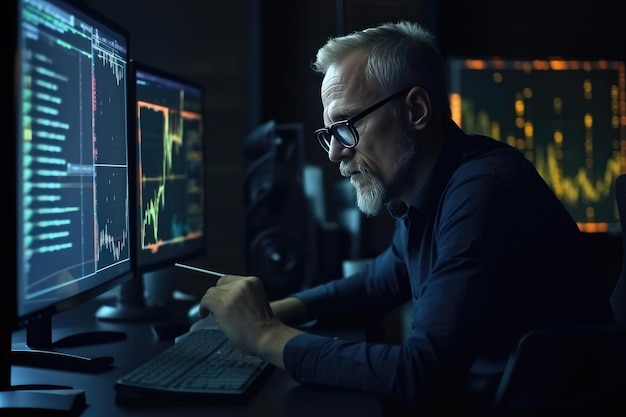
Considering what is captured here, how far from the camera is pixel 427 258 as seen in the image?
139 cm

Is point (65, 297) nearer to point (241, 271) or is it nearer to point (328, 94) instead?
point (328, 94)

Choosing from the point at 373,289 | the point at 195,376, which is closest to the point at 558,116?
the point at 373,289

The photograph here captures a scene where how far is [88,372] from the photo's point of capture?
3.81ft

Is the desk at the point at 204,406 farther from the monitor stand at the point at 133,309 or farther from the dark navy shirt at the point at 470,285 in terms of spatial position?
the monitor stand at the point at 133,309

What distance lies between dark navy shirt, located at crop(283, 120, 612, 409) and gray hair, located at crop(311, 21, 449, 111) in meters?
0.11

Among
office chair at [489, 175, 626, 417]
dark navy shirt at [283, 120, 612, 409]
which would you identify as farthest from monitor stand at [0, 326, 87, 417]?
office chair at [489, 175, 626, 417]

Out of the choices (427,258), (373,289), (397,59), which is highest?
(397,59)

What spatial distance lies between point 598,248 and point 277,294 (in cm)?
133

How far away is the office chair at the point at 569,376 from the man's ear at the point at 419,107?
1.53 ft

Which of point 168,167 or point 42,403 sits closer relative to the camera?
point 42,403

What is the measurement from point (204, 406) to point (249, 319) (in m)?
0.22

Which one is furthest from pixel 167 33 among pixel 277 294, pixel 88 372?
pixel 88 372

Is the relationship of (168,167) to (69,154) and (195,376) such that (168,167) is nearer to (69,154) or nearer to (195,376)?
(69,154)

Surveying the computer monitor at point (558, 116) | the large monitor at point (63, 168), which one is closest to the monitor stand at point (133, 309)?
the large monitor at point (63, 168)
